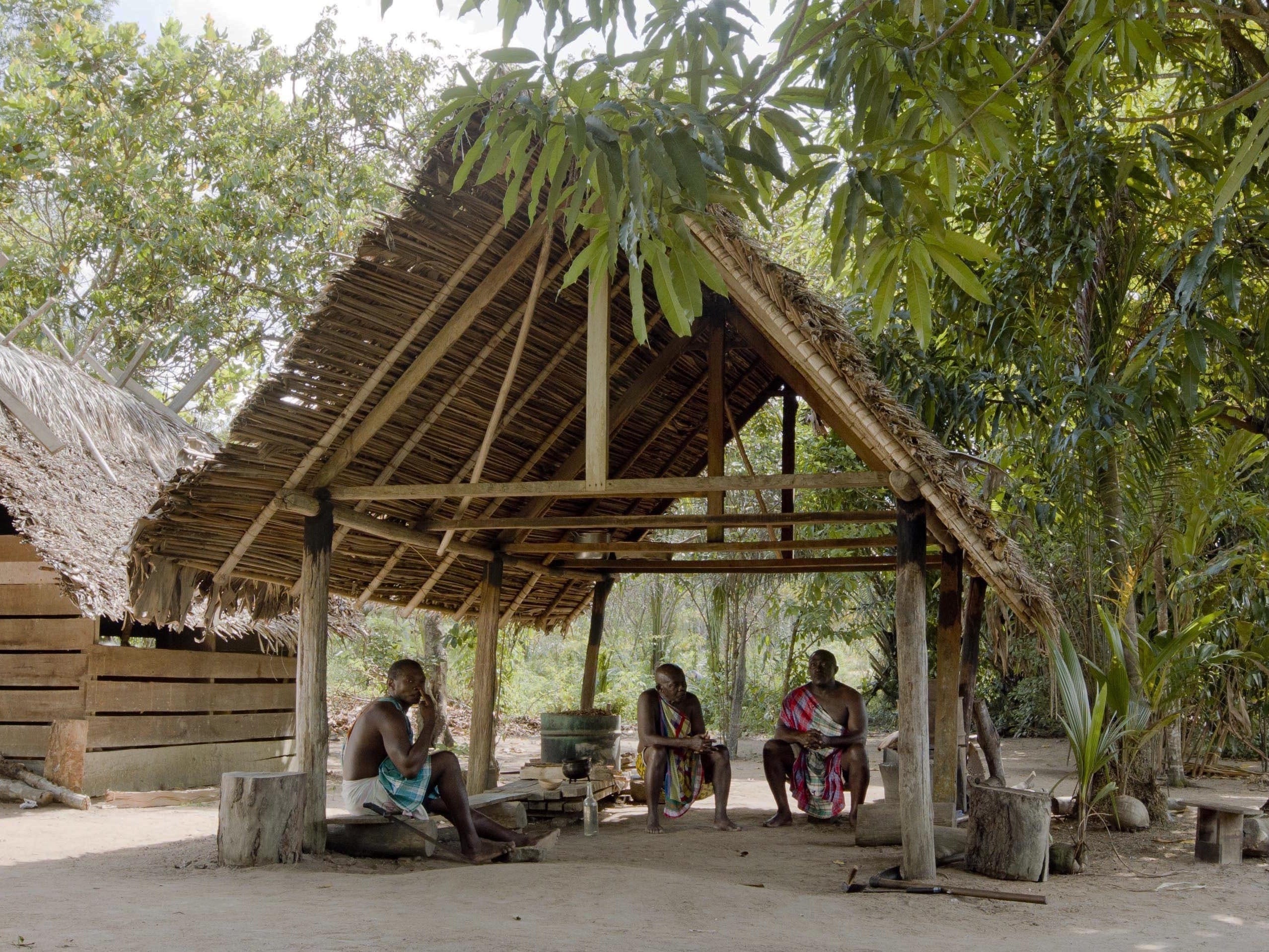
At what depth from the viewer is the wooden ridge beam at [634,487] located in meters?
5.58

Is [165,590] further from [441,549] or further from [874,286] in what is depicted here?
[874,286]

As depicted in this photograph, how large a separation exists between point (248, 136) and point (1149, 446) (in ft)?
32.3

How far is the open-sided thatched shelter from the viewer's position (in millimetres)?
5438

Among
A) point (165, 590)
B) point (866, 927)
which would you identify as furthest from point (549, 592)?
point (866, 927)

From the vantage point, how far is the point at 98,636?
30.5ft

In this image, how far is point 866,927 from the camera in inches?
176

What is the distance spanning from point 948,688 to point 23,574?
7737mm

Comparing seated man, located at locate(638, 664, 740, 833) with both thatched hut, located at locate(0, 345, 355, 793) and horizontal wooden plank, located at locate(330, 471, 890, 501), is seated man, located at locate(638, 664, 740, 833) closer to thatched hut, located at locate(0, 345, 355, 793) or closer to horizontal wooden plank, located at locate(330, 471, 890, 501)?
horizontal wooden plank, located at locate(330, 471, 890, 501)

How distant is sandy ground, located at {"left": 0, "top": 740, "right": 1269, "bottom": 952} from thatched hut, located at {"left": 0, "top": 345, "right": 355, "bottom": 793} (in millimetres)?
2101

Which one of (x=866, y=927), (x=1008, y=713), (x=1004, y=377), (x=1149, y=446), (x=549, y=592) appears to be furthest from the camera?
(x=1008, y=713)

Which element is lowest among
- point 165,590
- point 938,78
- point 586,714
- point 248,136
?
point 586,714

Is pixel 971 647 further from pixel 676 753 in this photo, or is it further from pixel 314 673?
pixel 314 673

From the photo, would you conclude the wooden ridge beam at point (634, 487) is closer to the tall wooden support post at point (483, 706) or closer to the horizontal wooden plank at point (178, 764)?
the tall wooden support post at point (483, 706)

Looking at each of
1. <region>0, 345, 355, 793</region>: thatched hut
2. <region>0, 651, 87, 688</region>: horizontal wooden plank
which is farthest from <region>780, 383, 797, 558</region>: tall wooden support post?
<region>0, 651, 87, 688</region>: horizontal wooden plank
